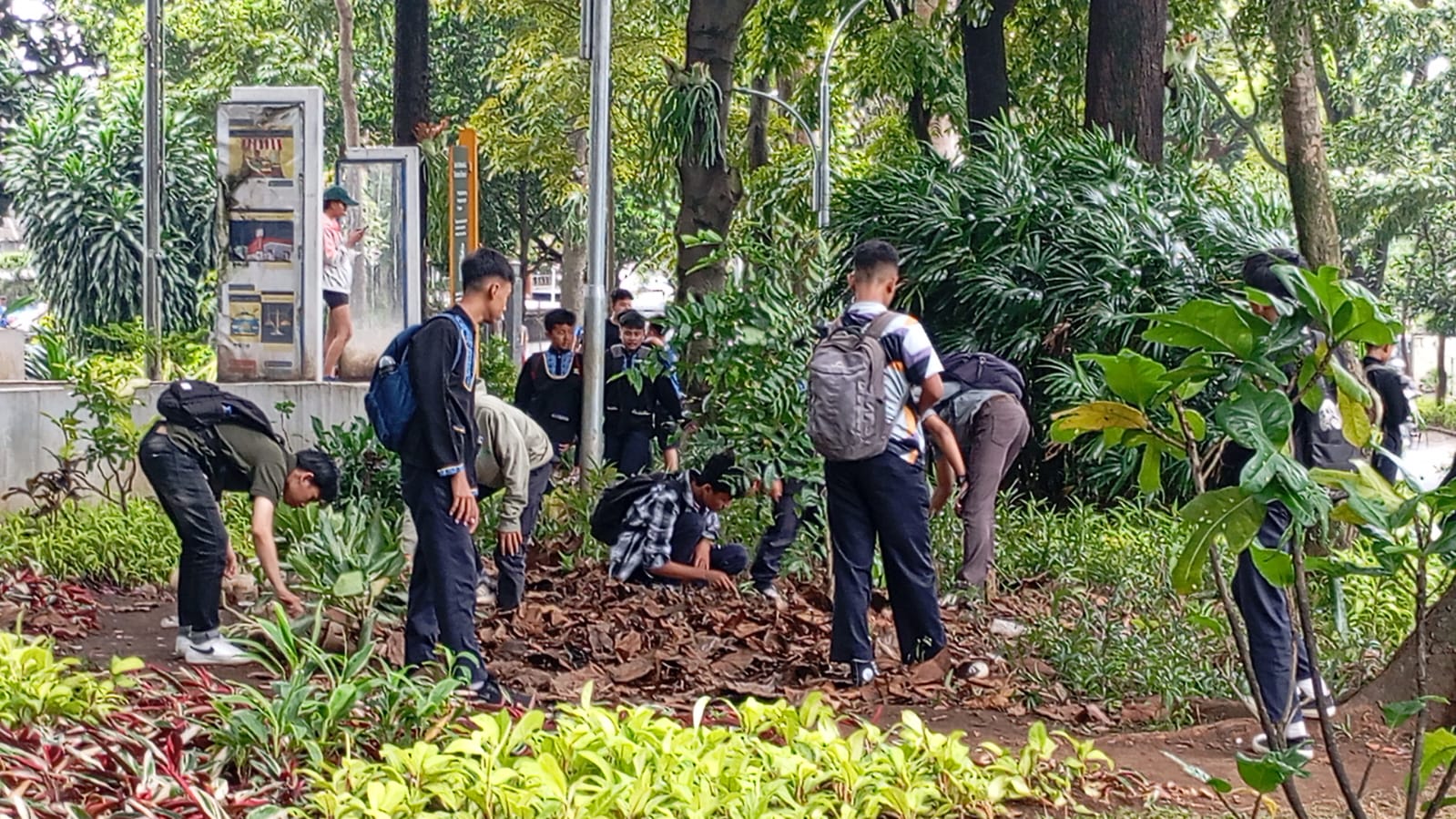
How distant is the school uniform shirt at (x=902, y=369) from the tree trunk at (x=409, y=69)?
32.9ft

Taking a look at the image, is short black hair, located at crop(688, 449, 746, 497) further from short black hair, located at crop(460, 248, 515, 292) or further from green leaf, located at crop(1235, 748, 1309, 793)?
green leaf, located at crop(1235, 748, 1309, 793)

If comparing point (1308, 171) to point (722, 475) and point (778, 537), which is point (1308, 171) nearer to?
point (778, 537)

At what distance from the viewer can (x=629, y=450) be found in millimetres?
11438

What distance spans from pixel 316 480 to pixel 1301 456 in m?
3.81

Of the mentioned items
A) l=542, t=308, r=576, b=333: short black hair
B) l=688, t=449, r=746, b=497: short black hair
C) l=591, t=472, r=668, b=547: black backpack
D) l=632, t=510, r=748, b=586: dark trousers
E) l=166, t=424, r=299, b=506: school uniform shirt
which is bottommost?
l=632, t=510, r=748, b=586: dark trousers

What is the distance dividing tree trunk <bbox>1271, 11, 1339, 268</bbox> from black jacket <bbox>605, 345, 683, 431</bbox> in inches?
253

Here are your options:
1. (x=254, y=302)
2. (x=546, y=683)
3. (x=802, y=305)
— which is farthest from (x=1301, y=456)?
A: (x=254, y=302)

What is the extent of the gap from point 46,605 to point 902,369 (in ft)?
13.8

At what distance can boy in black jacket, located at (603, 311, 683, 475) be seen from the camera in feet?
36.8

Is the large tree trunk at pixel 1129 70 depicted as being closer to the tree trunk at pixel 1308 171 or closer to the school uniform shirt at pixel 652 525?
the tree trunk at pixel 1308 171

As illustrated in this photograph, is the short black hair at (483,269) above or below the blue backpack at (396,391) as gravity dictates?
above

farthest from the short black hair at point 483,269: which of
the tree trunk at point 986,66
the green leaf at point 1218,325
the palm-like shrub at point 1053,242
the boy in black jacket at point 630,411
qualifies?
the tree trunk at point 986,66

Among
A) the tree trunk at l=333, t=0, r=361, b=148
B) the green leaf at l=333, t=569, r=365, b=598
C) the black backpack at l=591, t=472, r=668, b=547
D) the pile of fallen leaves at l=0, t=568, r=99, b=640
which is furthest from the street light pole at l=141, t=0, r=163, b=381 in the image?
the green leaf at l=333, t=569, r=365, b=598

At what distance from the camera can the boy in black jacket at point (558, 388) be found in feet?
37.5
